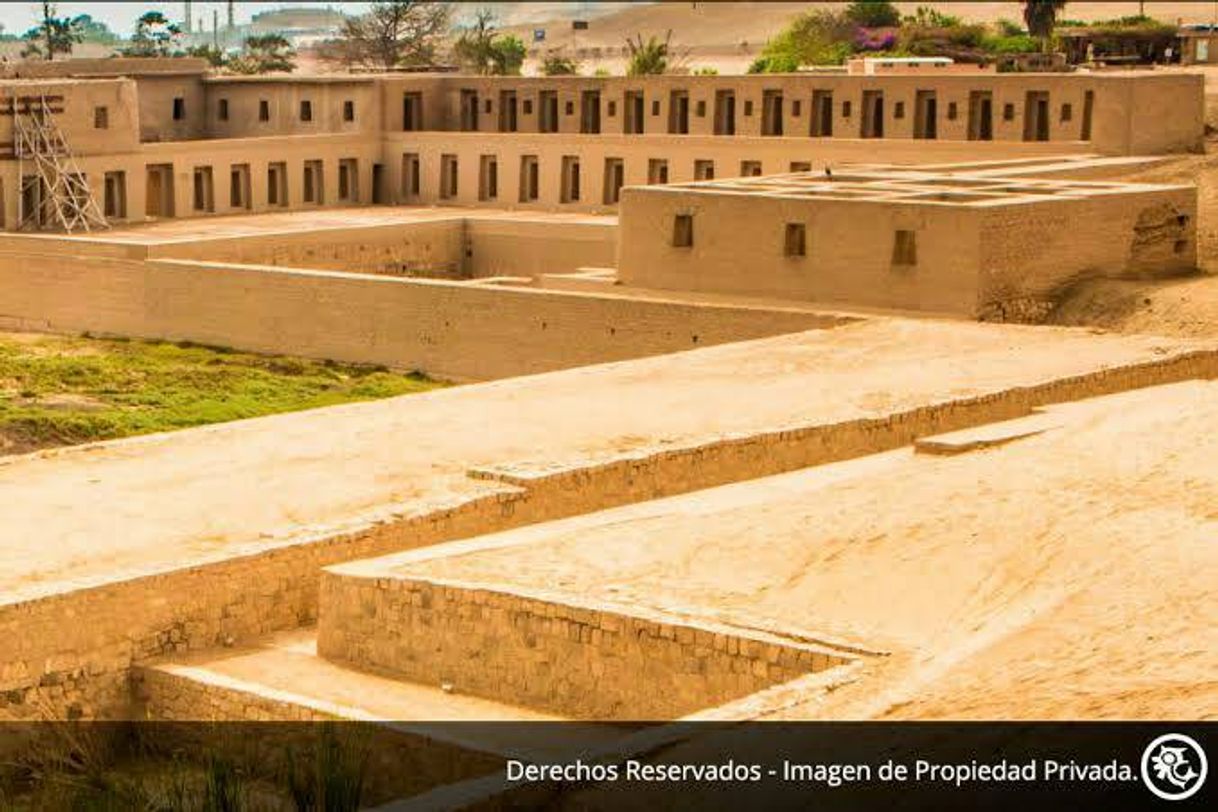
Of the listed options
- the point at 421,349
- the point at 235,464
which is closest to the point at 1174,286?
the point at 421,349

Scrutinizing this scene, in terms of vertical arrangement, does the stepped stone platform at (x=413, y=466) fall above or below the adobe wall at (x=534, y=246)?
above

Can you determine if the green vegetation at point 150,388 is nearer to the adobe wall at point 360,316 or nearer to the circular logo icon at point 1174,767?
the adobe wall at point 360,316

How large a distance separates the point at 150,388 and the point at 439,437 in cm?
1032

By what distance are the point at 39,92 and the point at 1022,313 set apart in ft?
59.2

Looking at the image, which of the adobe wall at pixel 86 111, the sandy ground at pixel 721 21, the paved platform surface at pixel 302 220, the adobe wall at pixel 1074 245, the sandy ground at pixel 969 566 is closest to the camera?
the sandy ground at pixel 969 566

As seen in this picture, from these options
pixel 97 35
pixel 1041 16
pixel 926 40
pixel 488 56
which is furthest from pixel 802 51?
pixel 97 35

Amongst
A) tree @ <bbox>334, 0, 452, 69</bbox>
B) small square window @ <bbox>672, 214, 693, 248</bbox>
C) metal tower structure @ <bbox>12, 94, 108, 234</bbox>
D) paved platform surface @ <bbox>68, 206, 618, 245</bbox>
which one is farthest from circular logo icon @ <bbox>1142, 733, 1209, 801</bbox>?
tree @ <bbox>334, 0, 452, 69</bbox>

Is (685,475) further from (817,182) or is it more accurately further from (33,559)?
(817,182)

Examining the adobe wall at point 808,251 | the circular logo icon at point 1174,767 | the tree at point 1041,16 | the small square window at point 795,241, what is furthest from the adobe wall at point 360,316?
the tree at point 1041,16

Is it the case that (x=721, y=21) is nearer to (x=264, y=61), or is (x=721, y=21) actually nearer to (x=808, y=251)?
(x=264, y=61)

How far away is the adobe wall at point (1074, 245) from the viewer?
24547mm

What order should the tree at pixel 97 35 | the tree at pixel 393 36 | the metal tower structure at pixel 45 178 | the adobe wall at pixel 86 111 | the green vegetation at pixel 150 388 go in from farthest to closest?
the tree at pixel 97 35 → the tree at pixel 393 36 → the adobe wall at pixel 86 111 → the metal tower structure at pixel 45 178 → the green vegetation at pixel 150 388

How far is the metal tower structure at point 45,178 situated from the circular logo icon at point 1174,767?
1142 inches

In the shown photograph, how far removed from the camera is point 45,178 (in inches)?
1437
